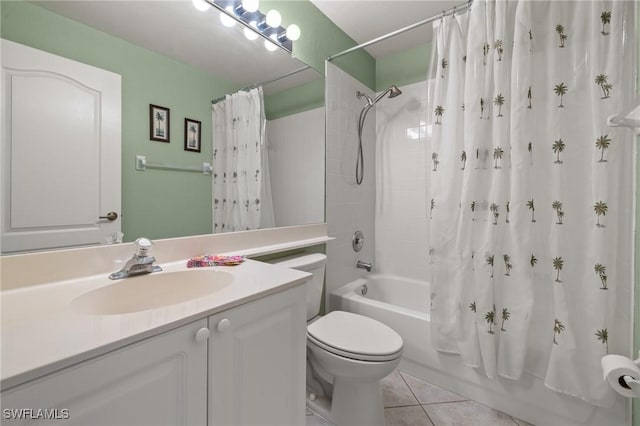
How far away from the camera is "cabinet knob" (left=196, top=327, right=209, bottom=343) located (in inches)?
24.3

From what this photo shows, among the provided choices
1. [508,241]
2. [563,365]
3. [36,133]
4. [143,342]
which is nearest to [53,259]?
[36,133]

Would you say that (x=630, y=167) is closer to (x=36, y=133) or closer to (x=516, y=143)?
(x=516, y=143)

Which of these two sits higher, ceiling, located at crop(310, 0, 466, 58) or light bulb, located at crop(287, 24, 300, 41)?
ceiling, located at crop(310, 0, 466, 58)

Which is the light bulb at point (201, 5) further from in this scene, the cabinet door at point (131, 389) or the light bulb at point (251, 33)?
the cabinet door at point (131, 389)

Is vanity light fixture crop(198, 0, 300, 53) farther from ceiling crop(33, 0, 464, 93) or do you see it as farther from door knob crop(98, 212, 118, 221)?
door knob crop(98, 212, 118, 221)

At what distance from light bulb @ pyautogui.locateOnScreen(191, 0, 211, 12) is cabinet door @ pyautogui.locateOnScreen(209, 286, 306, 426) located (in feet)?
4.20

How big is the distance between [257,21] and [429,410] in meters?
2.27

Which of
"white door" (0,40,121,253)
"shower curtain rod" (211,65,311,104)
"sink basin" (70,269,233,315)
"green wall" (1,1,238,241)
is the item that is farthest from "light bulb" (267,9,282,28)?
"sink basin" (70,269,233,315)

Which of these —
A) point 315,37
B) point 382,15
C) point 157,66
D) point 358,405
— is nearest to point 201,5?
point 157,66

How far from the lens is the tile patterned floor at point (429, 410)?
4.54 feet

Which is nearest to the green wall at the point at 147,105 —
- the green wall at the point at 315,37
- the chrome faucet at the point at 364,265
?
the green wall at the point at 315,37

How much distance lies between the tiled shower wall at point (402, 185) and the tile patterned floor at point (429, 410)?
86cm

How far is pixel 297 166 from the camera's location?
68.9 inches

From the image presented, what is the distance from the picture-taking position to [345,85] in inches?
81.1
